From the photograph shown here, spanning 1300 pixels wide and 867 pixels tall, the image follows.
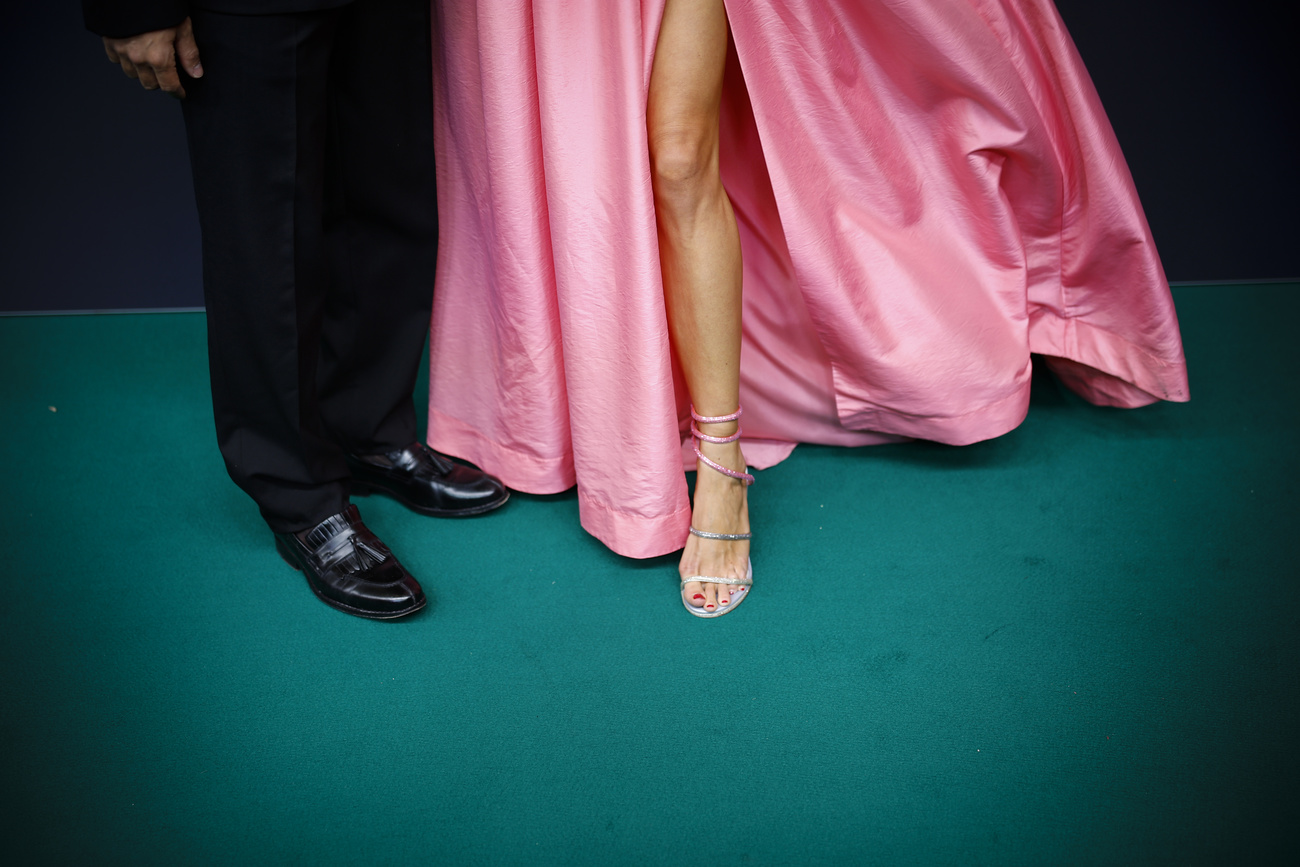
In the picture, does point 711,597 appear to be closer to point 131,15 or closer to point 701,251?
point 701,251

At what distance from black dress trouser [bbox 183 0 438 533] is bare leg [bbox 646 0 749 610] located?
0.34m

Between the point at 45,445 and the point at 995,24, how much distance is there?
5.48ft

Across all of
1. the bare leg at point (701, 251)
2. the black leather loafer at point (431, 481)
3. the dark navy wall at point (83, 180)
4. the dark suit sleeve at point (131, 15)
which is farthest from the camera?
the dark navy wall at point (83, 180)

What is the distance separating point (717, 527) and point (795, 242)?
16.6 inches

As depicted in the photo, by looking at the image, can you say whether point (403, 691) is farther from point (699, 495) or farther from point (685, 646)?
point (699, 495)

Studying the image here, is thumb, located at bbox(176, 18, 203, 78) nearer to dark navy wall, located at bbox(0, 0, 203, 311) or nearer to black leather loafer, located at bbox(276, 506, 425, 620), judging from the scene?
black leather loafer, located at bbox(276, 506, 425, 620)

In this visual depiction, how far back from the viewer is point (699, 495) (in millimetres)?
1237

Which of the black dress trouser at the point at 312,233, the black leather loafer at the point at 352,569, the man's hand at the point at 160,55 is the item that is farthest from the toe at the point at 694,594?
the man's hand at the point at 160,55

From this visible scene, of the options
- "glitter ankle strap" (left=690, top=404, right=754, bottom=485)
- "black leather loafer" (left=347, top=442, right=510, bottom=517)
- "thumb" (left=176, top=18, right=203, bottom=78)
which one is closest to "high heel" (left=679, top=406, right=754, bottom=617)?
"glitter ankle strap" (left=690, top=404, right=754, bottom=485)

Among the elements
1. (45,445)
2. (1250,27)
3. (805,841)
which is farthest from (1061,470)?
(45,445)

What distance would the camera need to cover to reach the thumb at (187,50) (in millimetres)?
919

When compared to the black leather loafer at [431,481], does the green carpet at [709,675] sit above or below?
below

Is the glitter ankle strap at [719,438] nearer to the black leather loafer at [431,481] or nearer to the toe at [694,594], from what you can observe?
the toe at [694,594]

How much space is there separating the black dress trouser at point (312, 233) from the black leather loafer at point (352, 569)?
27 mm
